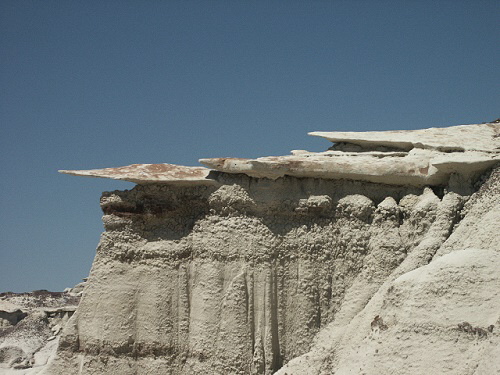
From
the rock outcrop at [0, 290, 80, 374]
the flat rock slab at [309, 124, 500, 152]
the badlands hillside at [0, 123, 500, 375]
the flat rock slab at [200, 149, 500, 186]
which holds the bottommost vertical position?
the rock outcrop at [0, 290, 80, 374]

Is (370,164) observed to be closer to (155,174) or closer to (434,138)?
(434,138)

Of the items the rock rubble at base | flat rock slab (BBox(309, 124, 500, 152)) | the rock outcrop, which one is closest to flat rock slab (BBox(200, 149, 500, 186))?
the rock rubble at base

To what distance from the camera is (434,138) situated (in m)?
14.8

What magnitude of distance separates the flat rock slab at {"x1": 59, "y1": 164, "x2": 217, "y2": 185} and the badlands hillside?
0.11ft

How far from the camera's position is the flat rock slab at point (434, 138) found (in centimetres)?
1440

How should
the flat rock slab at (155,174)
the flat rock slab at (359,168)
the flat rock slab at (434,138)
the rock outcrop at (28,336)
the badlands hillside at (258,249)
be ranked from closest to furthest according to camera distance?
1. the badlands hillside at (258,249)
2. the flat rock slab at (359,168)
3. the flat rock slab at (155,174)
4. the flat rock slab at (434,138)
5. the rock outcrop at (28,336)

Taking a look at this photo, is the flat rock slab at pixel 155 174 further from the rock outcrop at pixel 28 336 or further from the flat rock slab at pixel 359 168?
the rock outcrop at pixel 28 336

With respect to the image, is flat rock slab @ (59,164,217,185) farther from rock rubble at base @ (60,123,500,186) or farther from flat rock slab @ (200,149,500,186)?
flat rock slab @ (200,149,500,186)

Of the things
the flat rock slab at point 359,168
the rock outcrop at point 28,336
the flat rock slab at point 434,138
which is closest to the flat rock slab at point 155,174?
the flat rock slab at point 359,168

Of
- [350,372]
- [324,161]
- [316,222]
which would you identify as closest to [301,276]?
[316,222]

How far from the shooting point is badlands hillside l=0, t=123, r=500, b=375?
13656 mm

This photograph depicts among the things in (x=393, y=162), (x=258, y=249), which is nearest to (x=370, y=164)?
(x=393, y=162)

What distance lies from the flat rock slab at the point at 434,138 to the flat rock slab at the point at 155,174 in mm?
2291

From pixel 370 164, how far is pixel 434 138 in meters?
1.52
